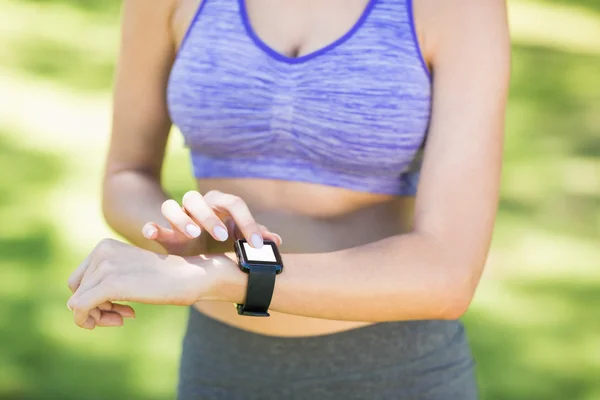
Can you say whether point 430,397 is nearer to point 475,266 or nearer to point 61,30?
point 475,266

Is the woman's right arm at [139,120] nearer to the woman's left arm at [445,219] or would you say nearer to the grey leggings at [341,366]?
the grey leggings at [341,366]

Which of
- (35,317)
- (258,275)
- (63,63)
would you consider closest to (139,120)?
(258,275)

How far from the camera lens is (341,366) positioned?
1.92 meters

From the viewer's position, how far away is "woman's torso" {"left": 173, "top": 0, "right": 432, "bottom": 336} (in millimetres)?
1932

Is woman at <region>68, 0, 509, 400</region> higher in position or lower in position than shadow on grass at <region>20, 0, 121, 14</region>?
higher

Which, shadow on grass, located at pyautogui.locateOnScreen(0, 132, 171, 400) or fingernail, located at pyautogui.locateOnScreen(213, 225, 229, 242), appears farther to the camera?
shadow on grass, located at pyautogui.locateOnScreen(0, 132, 171, 400)

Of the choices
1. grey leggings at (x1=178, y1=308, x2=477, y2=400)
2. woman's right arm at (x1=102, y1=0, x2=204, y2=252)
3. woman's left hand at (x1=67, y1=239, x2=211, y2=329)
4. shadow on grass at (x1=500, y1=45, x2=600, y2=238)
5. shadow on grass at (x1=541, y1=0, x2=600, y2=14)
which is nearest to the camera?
woman's left hand at (x1=67, y1=239, x2=211, y2=329)

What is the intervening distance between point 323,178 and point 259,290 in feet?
1.31

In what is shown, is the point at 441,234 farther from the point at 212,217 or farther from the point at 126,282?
the point at 126,282

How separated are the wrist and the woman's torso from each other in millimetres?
343

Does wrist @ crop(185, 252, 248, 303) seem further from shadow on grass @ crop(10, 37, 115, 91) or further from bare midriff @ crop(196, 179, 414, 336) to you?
shadow on grass @ crop(10, 37, 115, 91)

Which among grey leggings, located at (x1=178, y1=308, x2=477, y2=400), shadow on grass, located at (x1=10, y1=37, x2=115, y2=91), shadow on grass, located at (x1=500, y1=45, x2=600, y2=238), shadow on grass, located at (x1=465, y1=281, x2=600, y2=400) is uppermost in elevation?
grey leggings, located at (x1=178, y1=308, x2=477, y2=400)

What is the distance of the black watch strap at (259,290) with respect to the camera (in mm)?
1595

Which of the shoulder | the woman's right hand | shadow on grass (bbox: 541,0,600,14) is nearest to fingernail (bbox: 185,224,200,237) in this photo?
the woman's right hand
